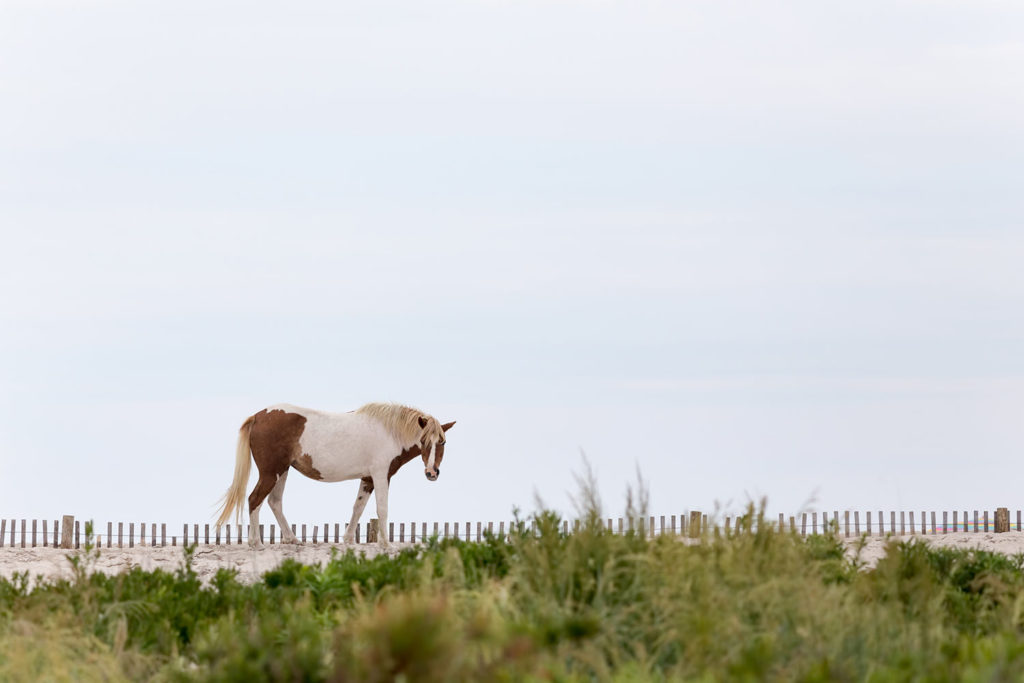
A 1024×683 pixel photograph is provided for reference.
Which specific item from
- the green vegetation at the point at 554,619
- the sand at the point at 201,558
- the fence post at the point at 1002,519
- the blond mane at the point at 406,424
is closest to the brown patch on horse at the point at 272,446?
the sand at the point at 201,558

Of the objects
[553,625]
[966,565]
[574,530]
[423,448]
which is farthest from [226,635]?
[423,448]

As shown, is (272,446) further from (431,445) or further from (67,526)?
(67,526)

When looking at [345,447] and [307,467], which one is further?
[307,467]

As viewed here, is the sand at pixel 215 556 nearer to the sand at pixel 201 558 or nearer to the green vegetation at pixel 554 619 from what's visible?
the sand at pixel 201 558

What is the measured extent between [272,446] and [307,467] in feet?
1.93

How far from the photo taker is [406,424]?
1719cm

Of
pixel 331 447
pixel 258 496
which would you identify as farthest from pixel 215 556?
pixel 331 447

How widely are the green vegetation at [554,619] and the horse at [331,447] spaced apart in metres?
6.70

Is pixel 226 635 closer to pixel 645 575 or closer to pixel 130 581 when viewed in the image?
pixel 645 575

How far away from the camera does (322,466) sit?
17281 millimetres

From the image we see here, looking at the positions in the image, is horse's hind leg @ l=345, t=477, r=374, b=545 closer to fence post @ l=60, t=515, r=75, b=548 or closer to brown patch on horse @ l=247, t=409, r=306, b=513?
brown patch on horse @ l=247, t=409, r=306, b=513

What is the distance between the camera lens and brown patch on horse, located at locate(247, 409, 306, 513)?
17359mm

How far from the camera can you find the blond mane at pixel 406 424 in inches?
676

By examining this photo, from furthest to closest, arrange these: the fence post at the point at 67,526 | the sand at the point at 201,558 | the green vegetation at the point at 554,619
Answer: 1. the fence post at the point at 67,526
2. the sand at the point at 201,558
3. the green vegetation at the point at 554,619
